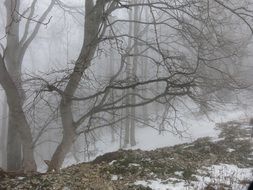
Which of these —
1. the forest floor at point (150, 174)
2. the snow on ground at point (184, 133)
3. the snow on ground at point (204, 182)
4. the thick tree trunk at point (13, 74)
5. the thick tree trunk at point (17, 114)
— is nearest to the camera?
the forest floor at point (150, 174)

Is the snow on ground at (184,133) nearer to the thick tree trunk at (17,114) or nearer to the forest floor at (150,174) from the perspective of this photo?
the thick tree trunk at (17,114)

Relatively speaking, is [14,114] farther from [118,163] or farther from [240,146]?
[240,146]

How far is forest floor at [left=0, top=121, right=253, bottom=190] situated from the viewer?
284 inches

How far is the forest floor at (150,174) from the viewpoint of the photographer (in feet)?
23.7

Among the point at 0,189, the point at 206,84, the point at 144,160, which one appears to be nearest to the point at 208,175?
the point at 144,160

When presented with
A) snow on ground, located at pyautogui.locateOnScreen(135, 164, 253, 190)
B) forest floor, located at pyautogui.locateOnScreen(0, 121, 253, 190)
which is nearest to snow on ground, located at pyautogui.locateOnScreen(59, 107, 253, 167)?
forest floor, located at pyautogui.locateOnScreen(0, 121, 253, 190)

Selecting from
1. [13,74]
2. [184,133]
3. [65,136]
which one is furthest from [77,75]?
[184,133]

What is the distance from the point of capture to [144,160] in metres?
9.02

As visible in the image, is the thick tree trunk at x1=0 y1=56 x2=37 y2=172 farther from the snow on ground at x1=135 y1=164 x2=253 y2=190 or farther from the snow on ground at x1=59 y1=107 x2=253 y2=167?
the snow on ground at x1=59 y1=107 x2=253 y2=167

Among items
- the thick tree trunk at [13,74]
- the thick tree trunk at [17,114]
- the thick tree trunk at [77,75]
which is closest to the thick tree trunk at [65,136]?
the thick tree trunk at [77,75]

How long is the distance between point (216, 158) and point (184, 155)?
732mm

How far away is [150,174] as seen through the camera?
8.04 metres

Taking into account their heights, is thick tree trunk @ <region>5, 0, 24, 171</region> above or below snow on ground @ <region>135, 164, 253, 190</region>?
above

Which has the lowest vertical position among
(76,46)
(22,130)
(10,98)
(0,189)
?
(0,189)
